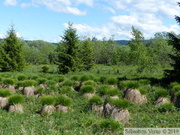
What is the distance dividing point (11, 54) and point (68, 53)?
693 cm

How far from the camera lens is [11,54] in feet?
79.7

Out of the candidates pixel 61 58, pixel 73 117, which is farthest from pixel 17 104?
pixel 61 58

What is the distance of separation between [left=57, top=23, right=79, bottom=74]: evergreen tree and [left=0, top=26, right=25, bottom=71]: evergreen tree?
5.36m

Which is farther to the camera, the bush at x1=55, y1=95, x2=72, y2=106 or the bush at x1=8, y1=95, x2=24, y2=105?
the bush at x1=8, y1=95, x2=24, y2=105

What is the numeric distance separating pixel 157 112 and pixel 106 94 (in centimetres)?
233

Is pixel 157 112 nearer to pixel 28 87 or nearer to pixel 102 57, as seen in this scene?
pixel 28 87

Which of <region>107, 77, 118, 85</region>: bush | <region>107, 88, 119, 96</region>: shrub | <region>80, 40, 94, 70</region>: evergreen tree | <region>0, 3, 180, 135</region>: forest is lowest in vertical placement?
<region>0, 3, 180, 135</region>: forest

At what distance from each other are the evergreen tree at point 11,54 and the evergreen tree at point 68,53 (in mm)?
5360

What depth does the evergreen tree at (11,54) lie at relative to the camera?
2373 centimetres

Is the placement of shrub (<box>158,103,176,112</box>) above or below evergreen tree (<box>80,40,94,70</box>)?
below

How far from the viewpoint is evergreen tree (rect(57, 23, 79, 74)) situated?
70.0 ft

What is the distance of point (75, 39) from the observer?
2189cm

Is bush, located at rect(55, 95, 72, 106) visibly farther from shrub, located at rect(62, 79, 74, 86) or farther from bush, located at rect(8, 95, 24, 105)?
shrub, located at rect(62, 79, 74, 86)

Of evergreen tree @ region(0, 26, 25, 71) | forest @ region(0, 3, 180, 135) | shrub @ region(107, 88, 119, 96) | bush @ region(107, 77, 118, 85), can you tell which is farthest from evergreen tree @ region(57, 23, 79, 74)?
shrub @ region(107, 88, 119, 96)
